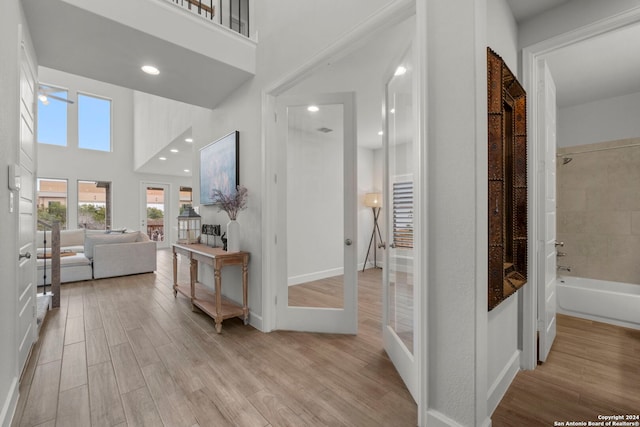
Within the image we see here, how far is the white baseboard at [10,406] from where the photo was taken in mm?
1394

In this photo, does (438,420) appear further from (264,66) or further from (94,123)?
(94,123)

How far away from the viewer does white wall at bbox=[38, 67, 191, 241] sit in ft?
24.8

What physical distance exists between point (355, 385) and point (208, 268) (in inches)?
109

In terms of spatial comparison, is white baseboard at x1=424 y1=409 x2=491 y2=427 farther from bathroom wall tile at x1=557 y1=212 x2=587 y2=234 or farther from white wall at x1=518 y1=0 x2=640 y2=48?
bathroom wall tile at x1=557 y1=212 x2=587 y2=234

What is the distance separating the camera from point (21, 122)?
75.4 inches

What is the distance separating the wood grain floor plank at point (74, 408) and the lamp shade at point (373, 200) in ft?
13.9

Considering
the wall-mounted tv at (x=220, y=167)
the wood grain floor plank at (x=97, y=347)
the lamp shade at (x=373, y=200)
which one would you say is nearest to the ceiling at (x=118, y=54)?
the wall-mounted tv at (x=220, y=167)

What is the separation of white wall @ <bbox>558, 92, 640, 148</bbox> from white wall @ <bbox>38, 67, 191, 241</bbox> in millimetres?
8583

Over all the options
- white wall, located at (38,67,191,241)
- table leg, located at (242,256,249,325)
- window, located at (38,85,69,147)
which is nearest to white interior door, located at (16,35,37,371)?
table leg, located at (242,256,249,325)

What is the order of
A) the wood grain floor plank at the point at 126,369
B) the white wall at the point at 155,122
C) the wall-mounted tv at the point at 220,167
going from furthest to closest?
Answer: the white wall at the point at 155,122 < the wall-mounted tv at the point at 220,167 < the wood grain floor plank at the point at 126,369

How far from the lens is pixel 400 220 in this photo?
2104 mm

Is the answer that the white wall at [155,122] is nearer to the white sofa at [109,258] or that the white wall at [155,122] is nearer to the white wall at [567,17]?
the white sofa at [109,258]

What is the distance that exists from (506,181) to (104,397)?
2.88m

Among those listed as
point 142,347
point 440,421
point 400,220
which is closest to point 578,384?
point 440,421
